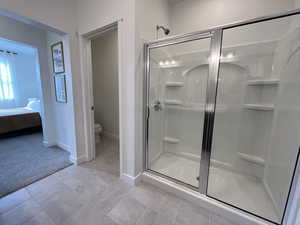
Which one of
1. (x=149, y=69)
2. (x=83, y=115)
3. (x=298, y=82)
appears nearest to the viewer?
(x=298, y=82)

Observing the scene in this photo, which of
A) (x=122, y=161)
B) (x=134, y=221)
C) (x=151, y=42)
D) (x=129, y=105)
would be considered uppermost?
(x=151, y=42)

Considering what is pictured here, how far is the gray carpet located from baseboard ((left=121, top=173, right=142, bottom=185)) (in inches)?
40.1

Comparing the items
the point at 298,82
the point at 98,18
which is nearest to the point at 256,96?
the point at 298,82

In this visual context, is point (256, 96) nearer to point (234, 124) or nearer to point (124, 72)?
point (234, 124)

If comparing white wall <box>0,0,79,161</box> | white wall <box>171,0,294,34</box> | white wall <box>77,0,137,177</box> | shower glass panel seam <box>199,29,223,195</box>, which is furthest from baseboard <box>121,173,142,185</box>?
white wall <box>171,0,294,34</box>

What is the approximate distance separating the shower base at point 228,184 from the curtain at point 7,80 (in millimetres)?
6132

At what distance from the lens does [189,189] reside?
145 centimetres

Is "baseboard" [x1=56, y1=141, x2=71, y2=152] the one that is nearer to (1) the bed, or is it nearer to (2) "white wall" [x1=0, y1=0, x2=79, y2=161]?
(2) "white wall" [x1=0, y1=0, x2=79, y2=161]

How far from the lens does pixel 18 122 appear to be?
124 inches

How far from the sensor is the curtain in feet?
14.8

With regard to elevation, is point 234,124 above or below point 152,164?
above

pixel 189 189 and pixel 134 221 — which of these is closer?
pixel 134 221

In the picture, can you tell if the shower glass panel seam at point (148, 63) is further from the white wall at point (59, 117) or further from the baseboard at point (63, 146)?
the baseboard at point (63, 146)

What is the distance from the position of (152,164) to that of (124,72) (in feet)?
4.56
